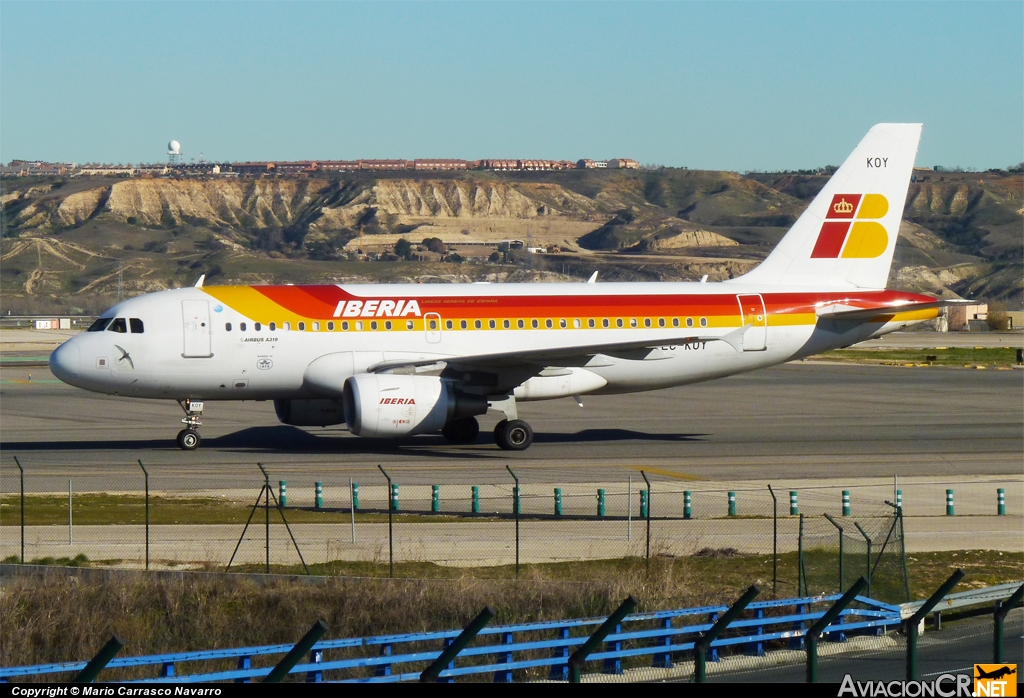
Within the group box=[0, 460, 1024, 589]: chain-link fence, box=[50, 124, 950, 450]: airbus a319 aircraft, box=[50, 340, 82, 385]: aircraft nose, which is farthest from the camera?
box=[50, 124, 950, 450]: airbus a319 aircraft

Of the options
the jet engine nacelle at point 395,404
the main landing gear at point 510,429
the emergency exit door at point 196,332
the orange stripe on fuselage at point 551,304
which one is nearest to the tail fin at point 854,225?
the orange stripe on fuselage at point 551,304

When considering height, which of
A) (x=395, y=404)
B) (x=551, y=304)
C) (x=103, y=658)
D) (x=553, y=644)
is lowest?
(x=553, y=644)

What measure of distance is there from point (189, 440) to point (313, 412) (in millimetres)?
3557

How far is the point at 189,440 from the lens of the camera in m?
35.8

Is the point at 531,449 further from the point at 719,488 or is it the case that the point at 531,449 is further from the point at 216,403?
the point at 216,403

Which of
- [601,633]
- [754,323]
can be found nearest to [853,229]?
[754,323]

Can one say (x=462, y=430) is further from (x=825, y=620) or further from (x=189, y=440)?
(x=825, y=620)

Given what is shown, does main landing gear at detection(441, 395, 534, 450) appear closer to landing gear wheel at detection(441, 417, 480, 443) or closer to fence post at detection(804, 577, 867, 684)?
landing gear wheel at detection(441, 417, 480, 443)

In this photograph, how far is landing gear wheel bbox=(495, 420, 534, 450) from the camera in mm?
35750

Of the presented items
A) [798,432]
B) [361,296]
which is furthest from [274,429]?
[798,432]

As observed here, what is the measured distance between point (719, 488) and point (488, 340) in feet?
31.1

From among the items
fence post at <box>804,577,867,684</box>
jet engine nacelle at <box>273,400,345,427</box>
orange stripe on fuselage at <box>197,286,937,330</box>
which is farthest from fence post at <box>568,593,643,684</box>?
jet engine nacelle at <box>273,400,345,427</box>

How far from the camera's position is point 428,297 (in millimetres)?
36438

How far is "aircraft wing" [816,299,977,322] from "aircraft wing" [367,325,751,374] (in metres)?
4.85
